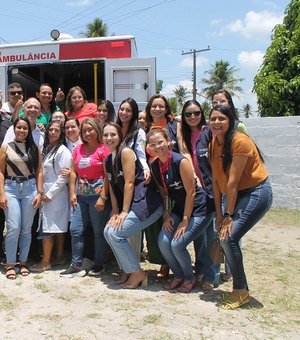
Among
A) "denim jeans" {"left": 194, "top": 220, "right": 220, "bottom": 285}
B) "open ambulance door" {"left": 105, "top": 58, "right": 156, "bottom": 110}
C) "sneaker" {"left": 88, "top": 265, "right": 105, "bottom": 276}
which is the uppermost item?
"open ambulance door" {"left": 105, "top": 58, "right": 156, "bottom": 110}

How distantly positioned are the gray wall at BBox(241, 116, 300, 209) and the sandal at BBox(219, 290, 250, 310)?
15.6ft

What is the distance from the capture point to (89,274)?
4965 millimetres

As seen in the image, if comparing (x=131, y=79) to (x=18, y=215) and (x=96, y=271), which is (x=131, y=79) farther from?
(x=96, y=271)

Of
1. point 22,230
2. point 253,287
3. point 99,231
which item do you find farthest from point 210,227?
point 22,230

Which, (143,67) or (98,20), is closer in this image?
(143,67)

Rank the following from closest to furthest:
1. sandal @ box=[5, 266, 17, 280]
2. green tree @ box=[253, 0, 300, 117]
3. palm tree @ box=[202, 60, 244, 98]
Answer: sandal @ box=[5, 266, 17, 280] < green tree @ box=[253, 0, 300, 117] < palm tree @ box=[202, 60, 244, 98]

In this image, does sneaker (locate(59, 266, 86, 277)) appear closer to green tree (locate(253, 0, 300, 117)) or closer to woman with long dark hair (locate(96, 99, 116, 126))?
woman with long dark hair (locate(96, 99, 116, 126))

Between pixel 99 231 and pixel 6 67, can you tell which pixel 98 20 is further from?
pixel 99 231

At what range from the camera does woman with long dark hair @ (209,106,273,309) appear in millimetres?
3889

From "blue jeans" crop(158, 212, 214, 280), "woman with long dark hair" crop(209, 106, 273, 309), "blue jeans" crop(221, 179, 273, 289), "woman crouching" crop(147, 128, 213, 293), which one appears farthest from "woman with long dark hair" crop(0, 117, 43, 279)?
"blue jeans" crop(221, 179, 273, 289)

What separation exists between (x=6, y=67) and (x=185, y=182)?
14.5 ft

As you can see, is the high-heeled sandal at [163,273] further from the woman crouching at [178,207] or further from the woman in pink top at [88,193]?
the woman in pink top at [88,193]

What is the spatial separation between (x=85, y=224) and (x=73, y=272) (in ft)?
1.76

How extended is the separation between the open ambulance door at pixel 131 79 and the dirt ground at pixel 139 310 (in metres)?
2.75
